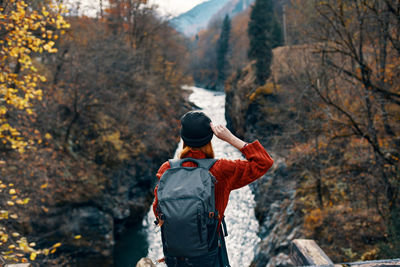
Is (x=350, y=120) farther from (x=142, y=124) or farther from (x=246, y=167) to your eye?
(x=142, y=124)

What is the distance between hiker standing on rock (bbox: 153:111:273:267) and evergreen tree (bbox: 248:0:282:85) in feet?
65.5

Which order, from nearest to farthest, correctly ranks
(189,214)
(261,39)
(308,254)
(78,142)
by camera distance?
(189,214), (308,254), (78,142), (261,39)

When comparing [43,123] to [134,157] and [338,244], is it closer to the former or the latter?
[134,157]

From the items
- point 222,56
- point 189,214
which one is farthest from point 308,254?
point 222,56

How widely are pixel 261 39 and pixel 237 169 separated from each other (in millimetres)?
23470

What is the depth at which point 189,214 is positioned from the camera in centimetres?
203

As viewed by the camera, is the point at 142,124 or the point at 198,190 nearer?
the point at 198,190

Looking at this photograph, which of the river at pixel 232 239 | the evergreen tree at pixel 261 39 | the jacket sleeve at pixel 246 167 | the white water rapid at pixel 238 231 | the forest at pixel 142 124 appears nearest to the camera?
the jacket sleeve at pixel 246 167

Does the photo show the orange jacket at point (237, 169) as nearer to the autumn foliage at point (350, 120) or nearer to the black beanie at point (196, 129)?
the black beanie at point (196, 129)

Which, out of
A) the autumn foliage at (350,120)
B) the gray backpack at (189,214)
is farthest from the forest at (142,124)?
the gray backpack at (189,214)

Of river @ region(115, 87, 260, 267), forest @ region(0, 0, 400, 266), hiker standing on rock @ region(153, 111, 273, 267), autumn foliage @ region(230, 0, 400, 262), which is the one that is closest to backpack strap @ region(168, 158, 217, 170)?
hiker standing on rock @ region(153, 111, 273, 267)

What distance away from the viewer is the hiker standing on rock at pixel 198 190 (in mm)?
2049

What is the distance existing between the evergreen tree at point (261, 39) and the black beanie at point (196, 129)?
20.0m

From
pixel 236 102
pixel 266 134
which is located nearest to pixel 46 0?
pixel 266 134
